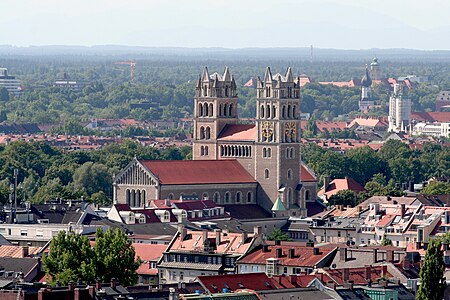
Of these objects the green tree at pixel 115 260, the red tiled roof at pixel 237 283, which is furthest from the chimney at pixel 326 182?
the red tiled roof at pixel 237 283

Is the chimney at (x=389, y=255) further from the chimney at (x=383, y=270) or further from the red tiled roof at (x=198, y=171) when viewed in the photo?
the red tiled roof at (x=198, y=171)

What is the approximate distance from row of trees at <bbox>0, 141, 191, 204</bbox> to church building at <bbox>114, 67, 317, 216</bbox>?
5.75m

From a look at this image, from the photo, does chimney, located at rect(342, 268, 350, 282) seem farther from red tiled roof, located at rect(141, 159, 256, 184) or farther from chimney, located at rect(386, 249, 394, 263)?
red tiled roof, located at rect(141, 159, 256, 184)

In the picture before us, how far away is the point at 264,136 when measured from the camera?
128 meters

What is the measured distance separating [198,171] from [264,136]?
20.2ft

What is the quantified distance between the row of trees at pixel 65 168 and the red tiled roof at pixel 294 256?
133 feet

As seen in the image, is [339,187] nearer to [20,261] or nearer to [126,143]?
[126,143]

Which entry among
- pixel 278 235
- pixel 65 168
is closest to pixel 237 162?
pixel 278 235

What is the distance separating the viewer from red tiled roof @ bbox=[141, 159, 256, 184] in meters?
122

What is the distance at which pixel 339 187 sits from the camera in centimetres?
13950

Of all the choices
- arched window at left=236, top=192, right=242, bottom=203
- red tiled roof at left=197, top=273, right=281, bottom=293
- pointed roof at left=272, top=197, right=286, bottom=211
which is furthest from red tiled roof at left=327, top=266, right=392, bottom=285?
arched window at left=236, top=192, right=242, bottom=203

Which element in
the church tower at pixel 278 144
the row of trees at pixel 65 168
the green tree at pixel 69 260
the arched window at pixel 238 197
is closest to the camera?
the green tree at pixel 69 260

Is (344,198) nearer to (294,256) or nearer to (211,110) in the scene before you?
(211,110)

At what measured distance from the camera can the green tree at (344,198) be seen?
425 ft
